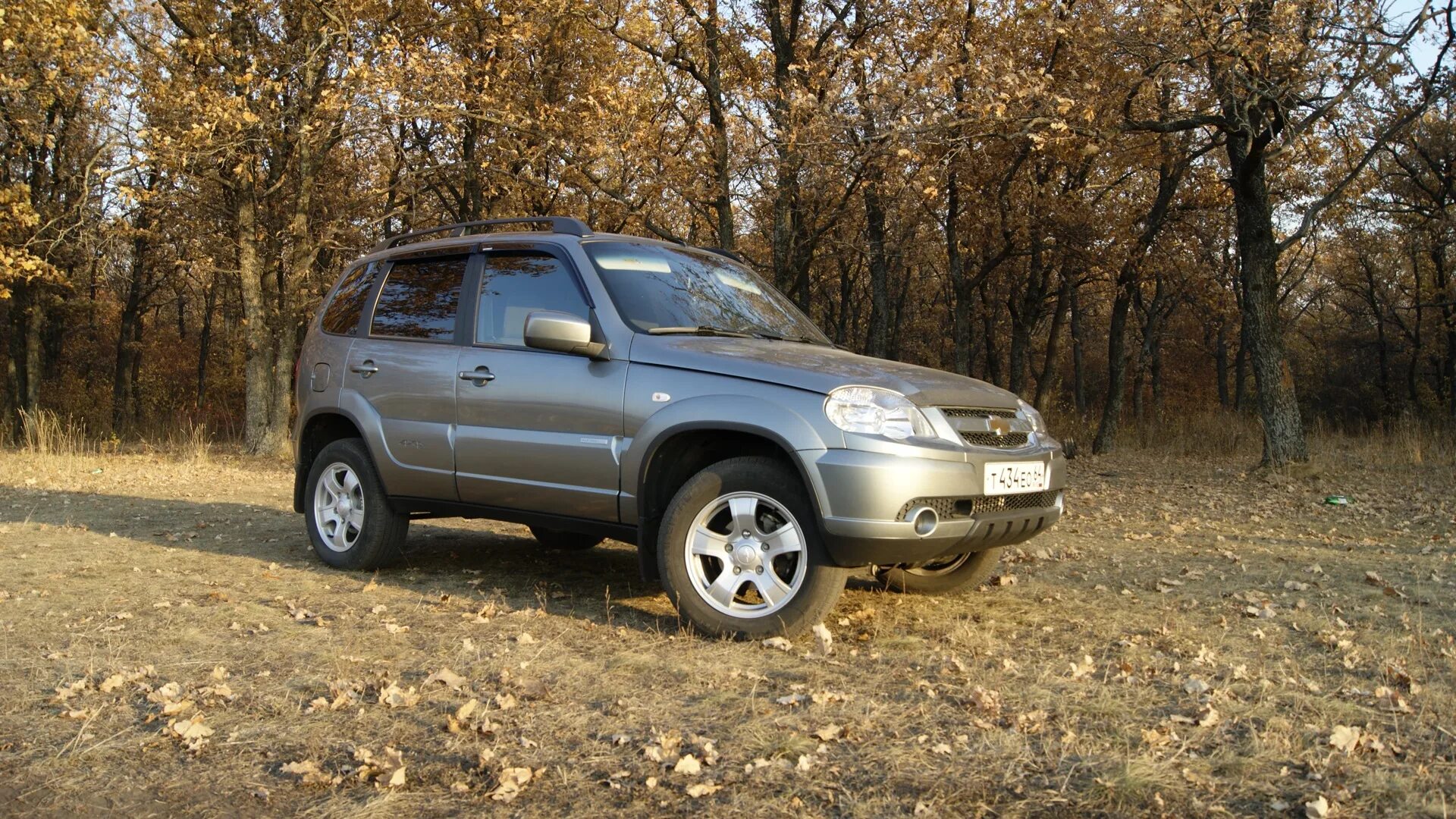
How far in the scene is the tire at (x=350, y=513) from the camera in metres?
6.36

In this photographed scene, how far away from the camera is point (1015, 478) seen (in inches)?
191

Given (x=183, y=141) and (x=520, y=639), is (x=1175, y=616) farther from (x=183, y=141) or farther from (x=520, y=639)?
(x=183, y=141)

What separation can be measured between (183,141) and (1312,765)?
15.4 meters

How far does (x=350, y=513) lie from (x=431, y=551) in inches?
44.6

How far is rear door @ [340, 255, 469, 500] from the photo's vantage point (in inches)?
233

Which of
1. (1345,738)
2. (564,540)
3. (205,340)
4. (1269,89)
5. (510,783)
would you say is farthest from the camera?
(205,340)

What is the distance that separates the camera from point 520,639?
4688 mm

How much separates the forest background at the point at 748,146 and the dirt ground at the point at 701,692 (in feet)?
24.2

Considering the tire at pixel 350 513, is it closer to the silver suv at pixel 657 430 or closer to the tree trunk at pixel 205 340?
the silver suv at pixel 657 430

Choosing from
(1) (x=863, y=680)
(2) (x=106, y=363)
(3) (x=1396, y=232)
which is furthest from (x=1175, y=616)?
(2) (x=106, y=363)

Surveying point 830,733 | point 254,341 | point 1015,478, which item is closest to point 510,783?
point 830,733

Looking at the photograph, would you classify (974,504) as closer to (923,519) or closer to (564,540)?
(923,519)

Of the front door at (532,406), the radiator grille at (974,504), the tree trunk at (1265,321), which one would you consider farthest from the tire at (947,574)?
the tree trunk at (1265,321)

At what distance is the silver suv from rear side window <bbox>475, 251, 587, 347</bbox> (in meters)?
0.01
